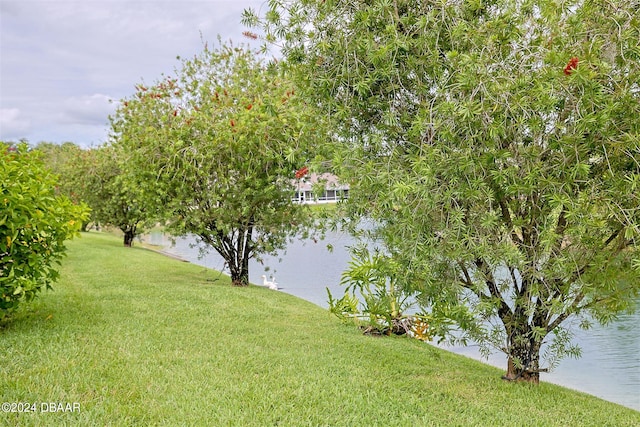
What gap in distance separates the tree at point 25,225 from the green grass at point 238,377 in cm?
62

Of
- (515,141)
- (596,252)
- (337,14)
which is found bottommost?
(596,252)

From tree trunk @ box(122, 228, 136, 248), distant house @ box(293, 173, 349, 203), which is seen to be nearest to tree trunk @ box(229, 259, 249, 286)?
distant house @ box(293, 173, 349, 203)

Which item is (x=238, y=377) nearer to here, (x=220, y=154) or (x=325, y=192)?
(x=325, y=192)

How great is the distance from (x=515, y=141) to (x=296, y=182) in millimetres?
7899

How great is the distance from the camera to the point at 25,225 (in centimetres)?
579

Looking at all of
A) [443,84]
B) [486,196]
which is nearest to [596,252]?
[486,196]

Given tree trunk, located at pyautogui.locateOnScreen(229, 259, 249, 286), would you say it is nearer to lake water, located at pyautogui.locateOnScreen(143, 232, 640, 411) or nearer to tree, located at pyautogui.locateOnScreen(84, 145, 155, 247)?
lake water, located at pyautogui.locateOnScreen(143, 232, 640, 411)

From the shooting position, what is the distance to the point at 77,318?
694cm

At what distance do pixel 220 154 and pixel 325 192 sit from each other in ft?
19.2

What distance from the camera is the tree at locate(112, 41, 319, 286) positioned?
11055 mm

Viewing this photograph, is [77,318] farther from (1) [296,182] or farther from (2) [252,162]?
(1) [296,182]

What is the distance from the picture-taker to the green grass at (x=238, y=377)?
4137 millimetres

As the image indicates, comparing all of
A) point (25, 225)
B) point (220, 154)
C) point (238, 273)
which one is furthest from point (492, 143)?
point (238, 273)

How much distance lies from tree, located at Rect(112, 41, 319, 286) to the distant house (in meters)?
0.33
